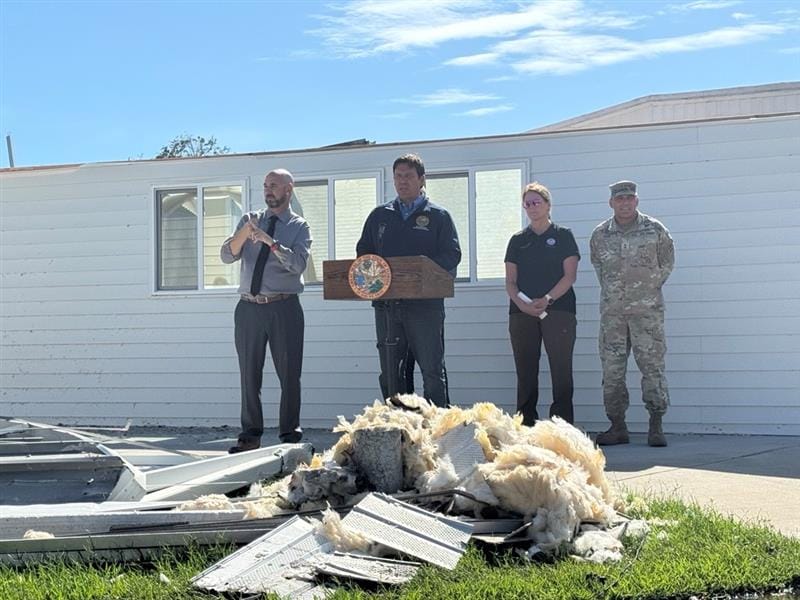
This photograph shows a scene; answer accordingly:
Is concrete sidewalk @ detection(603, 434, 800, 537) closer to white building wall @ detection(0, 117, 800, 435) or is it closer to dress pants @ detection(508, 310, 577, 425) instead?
dress pants @ detection(508, 310, 577, 425)

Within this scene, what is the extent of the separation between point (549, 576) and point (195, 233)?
7.22 meters

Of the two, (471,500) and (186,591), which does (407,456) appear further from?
(186,591)

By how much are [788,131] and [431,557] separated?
616cm

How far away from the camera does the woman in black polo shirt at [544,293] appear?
307 inches

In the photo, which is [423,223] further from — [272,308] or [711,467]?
[711,467]

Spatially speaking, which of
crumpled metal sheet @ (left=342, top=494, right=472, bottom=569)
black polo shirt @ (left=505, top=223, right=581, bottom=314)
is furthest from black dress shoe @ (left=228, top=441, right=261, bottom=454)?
crumpled metal sheet @ (left=342, top=494, right=472, bottom=569)

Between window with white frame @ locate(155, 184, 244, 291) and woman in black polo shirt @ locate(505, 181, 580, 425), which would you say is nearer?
woman in black polo shirt @ locate(505, 181, 580, 425)

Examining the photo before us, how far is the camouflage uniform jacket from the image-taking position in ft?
26.0

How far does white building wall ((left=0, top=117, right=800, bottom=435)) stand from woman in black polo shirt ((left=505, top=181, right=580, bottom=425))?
1.27 meters

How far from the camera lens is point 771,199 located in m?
8.74

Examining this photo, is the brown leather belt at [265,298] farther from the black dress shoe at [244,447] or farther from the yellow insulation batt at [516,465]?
the yellow insulation batt at [516,465]

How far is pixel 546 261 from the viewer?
7.86m

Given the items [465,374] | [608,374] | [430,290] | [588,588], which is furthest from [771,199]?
[588,588]

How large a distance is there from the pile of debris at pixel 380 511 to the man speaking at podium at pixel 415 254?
1.45 m
